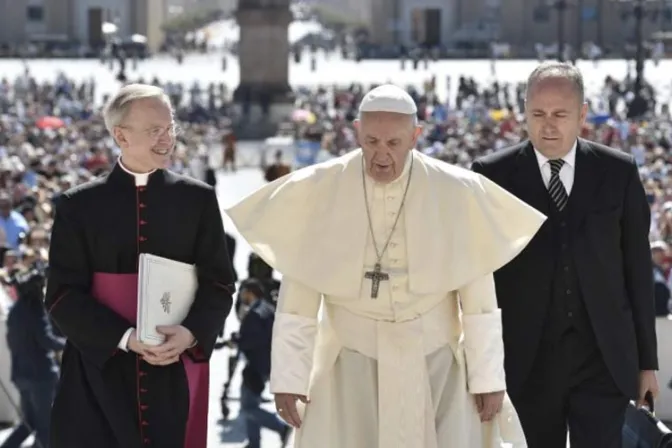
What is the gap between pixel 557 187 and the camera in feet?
19.7

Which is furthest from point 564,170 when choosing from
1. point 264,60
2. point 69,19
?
point 69,19

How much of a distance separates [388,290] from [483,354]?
1.15 feet

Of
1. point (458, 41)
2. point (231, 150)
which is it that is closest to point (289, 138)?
point (231, 150)

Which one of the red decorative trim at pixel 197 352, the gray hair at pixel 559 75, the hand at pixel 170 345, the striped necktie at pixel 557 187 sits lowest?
the red decorative trim at pixel 197 352

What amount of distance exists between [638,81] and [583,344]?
34028 mm

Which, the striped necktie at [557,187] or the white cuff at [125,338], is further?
the striped necktie at [557,187]

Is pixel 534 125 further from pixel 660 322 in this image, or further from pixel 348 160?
pixel 660 322

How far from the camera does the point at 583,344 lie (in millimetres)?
5883

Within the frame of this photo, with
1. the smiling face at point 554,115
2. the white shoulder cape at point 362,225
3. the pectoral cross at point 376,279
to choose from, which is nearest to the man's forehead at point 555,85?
the smiling face at point 554,115

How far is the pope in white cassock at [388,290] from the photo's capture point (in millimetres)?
5281

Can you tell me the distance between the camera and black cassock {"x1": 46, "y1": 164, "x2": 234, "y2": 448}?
5.31m

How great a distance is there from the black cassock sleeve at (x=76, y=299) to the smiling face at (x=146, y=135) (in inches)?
9.5

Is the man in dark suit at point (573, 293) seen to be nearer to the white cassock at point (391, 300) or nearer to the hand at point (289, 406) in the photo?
the white cassock at point (391, 300)

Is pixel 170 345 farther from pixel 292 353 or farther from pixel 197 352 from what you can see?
pixel 292 353
